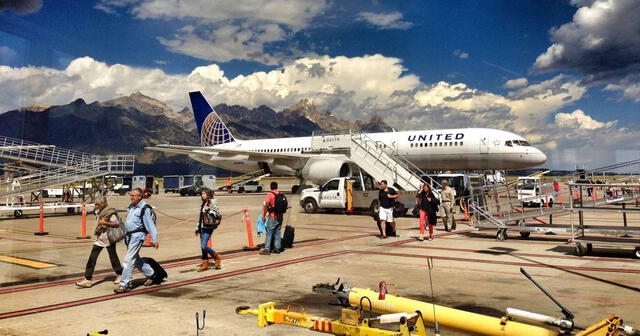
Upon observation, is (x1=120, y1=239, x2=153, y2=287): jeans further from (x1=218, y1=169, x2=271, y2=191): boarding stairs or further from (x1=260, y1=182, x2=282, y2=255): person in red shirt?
(x1=218, y1=169, x2=271, y2=191): boarding stairs

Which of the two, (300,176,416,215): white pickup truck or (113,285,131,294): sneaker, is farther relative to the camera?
(300,176,416,215): white pickup truck

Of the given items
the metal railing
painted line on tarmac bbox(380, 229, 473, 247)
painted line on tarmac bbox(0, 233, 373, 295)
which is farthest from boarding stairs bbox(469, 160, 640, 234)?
the metal railing

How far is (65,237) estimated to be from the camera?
15.8 m

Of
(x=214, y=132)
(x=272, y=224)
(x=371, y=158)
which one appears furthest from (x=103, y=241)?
(x=214, y=132)

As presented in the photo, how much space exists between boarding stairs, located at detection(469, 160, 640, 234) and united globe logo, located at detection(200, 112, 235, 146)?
41346mm

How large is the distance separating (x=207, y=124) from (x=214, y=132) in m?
2.22

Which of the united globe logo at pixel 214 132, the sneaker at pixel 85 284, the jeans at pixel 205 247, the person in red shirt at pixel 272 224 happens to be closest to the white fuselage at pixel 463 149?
the person in red shirt at pixel 272 224

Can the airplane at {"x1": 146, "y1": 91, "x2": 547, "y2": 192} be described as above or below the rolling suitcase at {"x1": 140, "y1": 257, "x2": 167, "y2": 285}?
above

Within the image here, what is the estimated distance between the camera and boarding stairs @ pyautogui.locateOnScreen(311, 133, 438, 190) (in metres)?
23.1

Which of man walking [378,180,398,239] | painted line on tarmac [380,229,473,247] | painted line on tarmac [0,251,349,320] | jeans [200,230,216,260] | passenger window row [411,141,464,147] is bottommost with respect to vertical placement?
painted line on tarmac [0,251,349,320]

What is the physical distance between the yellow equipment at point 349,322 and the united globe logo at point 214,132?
49237 mm

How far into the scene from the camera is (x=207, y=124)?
56375 mm

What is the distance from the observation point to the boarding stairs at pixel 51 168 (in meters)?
21.3

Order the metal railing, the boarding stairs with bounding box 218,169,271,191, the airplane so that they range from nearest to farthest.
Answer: the metal railing → the airplane → the boarding stairs with bounding box 218,169,271,191
